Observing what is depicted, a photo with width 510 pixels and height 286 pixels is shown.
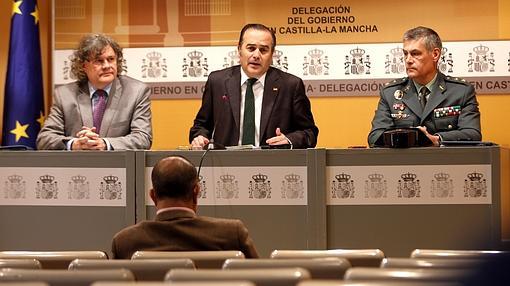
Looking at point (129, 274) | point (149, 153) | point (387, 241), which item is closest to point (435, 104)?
point (387, 241)

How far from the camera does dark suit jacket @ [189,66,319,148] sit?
5.32 m

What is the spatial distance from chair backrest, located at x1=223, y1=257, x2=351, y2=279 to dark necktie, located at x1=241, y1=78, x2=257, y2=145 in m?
2.65

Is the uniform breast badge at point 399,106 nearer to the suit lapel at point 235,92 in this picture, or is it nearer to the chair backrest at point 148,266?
the suit lapel at point 235,92

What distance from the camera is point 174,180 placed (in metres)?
3.53

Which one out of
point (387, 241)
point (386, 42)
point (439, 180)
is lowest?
point (387, 241)

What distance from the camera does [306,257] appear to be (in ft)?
9.55

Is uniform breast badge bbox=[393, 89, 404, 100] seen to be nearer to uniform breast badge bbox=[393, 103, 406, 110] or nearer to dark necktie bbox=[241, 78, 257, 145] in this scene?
uniform breast badge bbox=[393, 103, 406, 110]

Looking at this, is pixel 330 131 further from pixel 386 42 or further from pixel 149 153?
pixel 149 153

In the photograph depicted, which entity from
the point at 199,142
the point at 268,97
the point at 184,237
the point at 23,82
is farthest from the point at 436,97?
the point at 23,82

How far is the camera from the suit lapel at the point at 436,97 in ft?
17.1

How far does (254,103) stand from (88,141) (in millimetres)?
1085

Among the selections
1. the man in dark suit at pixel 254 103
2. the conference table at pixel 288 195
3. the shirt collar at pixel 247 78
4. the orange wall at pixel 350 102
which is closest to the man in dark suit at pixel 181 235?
the conference table at pixel 288 195

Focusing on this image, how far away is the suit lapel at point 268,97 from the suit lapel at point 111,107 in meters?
0.93

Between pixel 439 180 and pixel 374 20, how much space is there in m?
2.94
